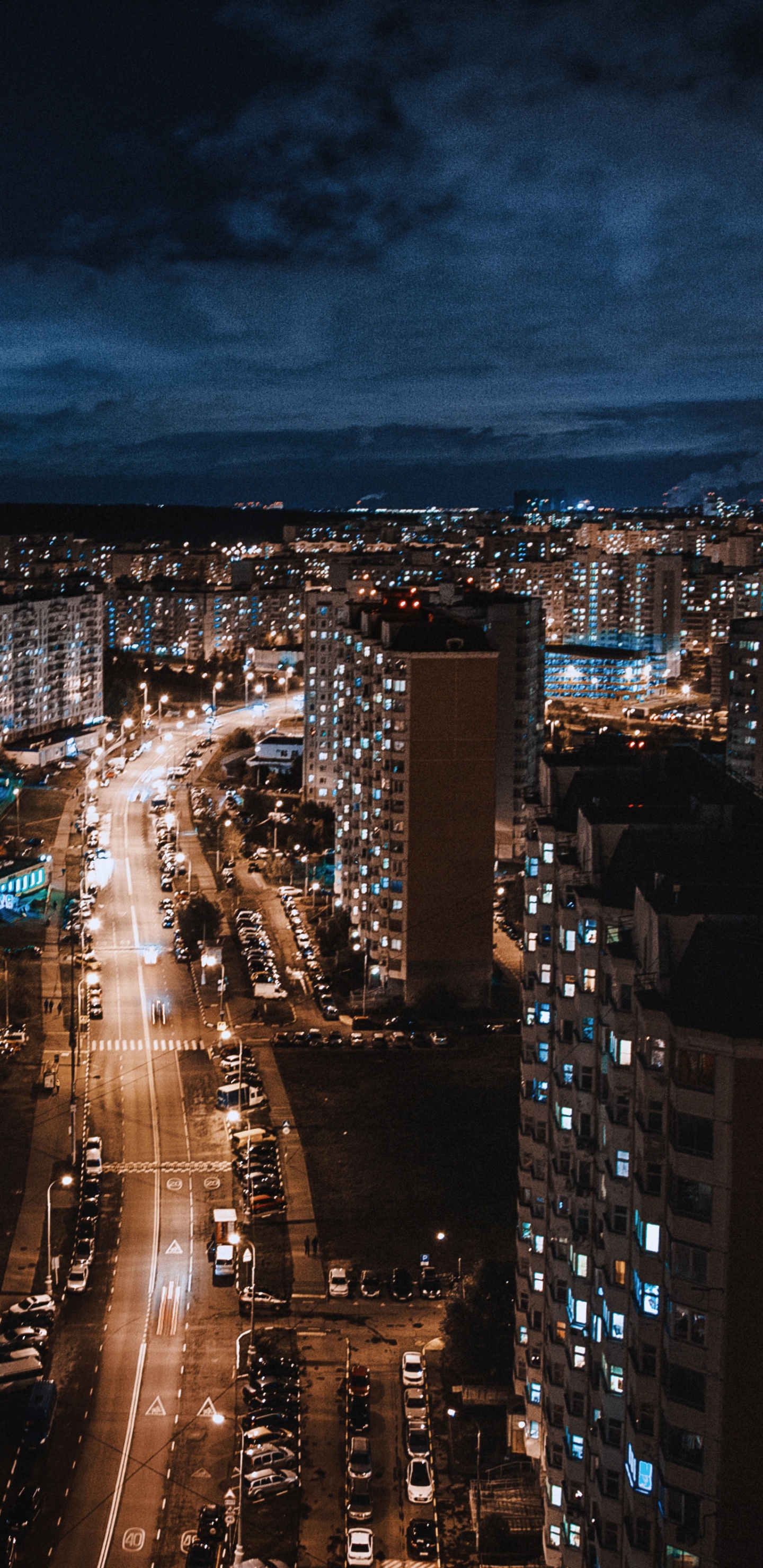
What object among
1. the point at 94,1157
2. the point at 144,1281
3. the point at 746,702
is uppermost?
the point at 746,702

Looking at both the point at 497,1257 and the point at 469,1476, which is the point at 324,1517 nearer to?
the point at 469,1476

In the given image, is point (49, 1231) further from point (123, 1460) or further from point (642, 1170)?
point (642, 1170)

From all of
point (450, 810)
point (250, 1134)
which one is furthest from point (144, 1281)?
point (450, 810)

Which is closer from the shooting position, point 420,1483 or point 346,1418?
point 420,1483

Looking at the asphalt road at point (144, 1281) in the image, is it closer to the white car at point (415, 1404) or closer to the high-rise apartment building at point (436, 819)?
the white car at point (415, 1404)

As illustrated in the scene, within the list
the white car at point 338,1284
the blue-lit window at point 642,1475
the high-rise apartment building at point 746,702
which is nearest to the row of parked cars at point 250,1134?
the white car at point 338,1284

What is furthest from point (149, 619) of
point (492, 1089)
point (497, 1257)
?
point (497, 1257)
